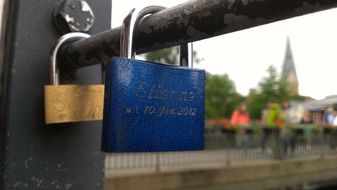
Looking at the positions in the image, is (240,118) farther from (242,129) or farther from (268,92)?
(268,92)

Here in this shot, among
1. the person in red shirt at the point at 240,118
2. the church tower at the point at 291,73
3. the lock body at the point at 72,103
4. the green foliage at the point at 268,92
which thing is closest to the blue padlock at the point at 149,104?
the lock body at the point at 72,103

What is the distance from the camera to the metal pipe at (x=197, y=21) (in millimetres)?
440

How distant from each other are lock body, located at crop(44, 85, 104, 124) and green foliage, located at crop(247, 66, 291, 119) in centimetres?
1653

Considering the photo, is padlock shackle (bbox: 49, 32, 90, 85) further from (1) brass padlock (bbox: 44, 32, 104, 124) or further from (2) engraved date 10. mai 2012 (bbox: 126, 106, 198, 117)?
(2) engraved date 10. mai 2012 (bbox: 126, 106, 198, 117)

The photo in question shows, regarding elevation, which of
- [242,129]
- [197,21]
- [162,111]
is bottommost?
[242,129]

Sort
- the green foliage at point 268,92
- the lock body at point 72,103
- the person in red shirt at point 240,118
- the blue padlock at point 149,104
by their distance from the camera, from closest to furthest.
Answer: the blue padlock at point 149,104 < the lock body at point 72,103 < the person in red shirt at point 240,118 < the green foliage at point 268,92

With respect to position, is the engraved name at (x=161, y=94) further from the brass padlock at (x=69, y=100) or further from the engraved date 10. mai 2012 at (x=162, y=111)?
the brass padlock at (x=69, y=100)

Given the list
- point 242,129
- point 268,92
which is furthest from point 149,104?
point 268,92

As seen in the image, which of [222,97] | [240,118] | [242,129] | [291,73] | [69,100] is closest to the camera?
[69,100]

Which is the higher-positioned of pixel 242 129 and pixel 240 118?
pixel 240 118

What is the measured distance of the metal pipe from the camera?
1.44ft

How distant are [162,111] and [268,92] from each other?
878 inches

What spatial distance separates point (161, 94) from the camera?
602 millimetres

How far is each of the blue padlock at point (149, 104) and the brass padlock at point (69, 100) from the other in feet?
0.48
